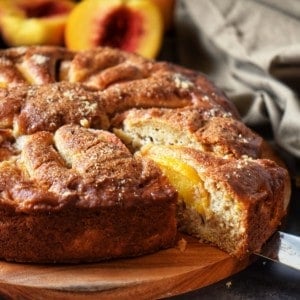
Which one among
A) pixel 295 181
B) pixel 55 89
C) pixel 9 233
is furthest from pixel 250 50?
pixel 9 233

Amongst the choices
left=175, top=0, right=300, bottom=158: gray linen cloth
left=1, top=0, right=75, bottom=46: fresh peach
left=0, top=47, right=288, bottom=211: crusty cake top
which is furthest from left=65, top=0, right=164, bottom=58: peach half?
left=0, top=47, right=288, bottom=211: crusty cake top

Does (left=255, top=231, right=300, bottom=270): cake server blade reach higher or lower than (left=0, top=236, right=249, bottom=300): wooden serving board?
higher

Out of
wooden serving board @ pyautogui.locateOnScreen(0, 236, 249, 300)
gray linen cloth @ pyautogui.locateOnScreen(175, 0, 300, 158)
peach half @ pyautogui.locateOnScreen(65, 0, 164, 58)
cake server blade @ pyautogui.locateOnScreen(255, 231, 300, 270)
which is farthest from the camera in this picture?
peach half @ pyautogui.locateOnScreen(65, 0, 164, 58)

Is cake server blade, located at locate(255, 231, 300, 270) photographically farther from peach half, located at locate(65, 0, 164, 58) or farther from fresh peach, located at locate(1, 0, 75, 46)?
fresh peach, located at locate(1, 0, 75, 46)

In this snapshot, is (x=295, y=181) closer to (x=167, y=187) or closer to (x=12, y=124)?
(x=167, y=187)

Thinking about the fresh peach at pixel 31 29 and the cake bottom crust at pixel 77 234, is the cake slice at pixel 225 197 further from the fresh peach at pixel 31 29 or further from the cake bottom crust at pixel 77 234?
the fresh peach at pixel 31 29

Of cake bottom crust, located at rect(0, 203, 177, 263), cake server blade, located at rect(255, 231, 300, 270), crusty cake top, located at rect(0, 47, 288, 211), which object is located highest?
crusty cake top, located at rect(0, 47, 288, 211)

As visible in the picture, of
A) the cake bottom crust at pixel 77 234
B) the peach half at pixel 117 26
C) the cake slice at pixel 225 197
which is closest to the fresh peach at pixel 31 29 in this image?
the peach half at pixel 117 26
